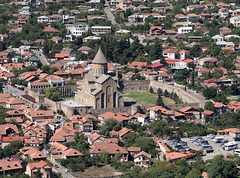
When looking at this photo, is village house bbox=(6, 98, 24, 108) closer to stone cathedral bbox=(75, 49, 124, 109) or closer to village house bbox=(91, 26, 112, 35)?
stone cathedral bbox=(75, 49, 124, 109)

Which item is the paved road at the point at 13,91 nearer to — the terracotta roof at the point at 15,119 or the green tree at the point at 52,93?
the green tree at the point at 52,93

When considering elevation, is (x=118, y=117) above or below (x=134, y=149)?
above

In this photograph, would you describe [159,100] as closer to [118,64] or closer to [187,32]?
[118,64]

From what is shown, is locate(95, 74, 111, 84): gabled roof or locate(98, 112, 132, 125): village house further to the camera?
locate(95, 74, 111, 84): gabled roof

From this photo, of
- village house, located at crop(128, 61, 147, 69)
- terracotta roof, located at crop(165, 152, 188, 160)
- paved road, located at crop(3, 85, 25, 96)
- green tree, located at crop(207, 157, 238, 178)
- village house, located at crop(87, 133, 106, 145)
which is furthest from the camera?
village house, located at crop(128, 61, 147, 69)

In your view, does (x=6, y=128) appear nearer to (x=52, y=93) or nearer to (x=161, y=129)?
(x=161, y=129)

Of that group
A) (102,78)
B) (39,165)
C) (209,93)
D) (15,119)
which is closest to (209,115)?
(209,93)

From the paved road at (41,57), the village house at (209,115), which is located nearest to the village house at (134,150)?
the village house at (209,115)

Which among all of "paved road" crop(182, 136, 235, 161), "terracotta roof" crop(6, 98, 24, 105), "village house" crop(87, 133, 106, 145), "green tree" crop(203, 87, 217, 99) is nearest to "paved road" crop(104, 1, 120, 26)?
"green tree" crop(203, 87, 217, 99)

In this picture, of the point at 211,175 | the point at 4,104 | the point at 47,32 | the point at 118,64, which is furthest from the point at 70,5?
the point at 211,175
